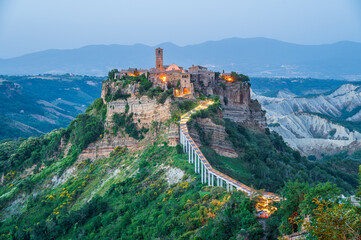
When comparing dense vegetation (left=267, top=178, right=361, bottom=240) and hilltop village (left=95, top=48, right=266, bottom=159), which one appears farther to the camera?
hilltop village (left=95, top=48, right=266, bottom=159)

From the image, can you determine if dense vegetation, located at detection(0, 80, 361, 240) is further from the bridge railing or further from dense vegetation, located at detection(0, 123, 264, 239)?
the bridge railing

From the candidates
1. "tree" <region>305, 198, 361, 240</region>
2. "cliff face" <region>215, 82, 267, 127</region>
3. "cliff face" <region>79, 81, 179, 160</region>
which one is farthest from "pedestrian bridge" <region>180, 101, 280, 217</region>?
"cliff face" <region>215, 82, 267, 127</region>

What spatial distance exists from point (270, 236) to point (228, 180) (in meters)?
10.6

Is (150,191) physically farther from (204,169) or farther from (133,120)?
(133,120)

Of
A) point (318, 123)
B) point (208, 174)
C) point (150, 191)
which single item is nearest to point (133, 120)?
point (150, 191)

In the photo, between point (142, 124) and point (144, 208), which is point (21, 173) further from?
point (144, 208)

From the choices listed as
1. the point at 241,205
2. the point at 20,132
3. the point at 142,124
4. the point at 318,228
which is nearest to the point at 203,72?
the point at 142,124

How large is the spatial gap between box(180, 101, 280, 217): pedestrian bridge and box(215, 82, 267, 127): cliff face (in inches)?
666

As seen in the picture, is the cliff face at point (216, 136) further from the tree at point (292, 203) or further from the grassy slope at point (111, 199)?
the tree at point (292, 203)

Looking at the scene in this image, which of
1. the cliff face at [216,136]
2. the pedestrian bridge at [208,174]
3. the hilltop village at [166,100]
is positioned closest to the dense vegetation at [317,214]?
the pedestrian bridge at [208,174]

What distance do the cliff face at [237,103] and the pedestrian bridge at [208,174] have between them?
16.9 meters

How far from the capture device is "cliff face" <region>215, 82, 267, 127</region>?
63531 mm

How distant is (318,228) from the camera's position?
16.4m

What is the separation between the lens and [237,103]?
65.7 meters
